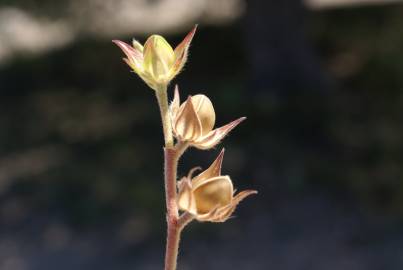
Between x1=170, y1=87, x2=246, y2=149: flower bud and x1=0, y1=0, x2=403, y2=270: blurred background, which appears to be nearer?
x1=170, y1=87, x2=246, y2=149: flower bud

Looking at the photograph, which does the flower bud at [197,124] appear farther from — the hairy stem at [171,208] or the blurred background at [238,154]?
the blurred background at [238,154]

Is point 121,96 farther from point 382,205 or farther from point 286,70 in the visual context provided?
point 382,205

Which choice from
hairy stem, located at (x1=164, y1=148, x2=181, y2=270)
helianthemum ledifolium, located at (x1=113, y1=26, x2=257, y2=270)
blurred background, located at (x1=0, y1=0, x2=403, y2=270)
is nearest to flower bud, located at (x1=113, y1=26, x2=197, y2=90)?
helianthemum ledifolium, located at (x1=113, y1=26, x2=257, y2=270)

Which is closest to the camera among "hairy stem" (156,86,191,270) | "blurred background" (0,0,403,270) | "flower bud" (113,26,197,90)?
"hairy stem" (156,86,191,270)

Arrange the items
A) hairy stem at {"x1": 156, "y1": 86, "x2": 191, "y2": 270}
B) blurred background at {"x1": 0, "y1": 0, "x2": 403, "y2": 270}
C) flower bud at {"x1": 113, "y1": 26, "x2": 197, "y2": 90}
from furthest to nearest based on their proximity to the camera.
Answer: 1. blurred background at {"x1": 0, "y1": 0, "x2": 403, "y2": 270}
2. flower bud at {"x1": 113, "y1": 26, "x2": 197, "y2": 90}
3. hairy stem at {"x1": 156, "y1": 86, "x2": 191, "y2": 270}

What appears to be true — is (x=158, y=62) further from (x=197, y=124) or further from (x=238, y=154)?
(x=238, y=154)

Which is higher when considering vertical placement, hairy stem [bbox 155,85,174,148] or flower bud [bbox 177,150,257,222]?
hairy stem [bbox 155,85,174,148]

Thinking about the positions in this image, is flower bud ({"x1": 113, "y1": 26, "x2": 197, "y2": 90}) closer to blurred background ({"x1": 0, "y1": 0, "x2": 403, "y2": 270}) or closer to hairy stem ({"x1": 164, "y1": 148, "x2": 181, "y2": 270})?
hairy stem ({"x1": 164, "y1": 148, "x2": 181, "y2": 270})

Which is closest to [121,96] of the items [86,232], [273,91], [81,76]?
[81,76]
